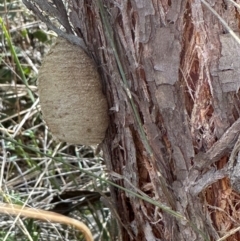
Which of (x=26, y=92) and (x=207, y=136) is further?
(x=26, y=92)

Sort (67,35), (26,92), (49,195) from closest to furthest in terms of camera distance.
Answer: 1. (67,35)
2. (49,195)
3. (26,92)

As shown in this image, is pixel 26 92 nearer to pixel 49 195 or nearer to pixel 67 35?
pixel 49 195

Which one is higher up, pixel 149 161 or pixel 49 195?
pixel 149 161

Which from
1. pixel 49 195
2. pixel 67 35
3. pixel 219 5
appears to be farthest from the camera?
pixel 49 195

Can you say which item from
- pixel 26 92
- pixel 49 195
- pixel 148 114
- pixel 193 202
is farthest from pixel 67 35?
pixel 26 92

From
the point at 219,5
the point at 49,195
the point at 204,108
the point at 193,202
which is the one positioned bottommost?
the point at 49,195
